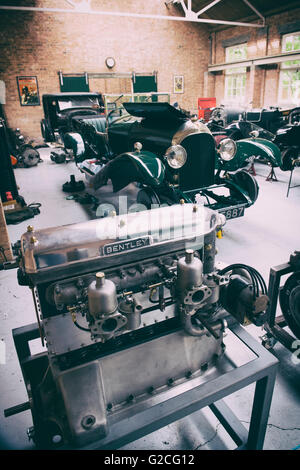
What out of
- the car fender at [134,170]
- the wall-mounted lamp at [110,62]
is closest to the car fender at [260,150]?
the car fender at [134,170]

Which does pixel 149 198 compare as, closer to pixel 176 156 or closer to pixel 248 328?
pixel 176 156

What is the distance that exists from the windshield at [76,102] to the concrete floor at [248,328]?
4227mm

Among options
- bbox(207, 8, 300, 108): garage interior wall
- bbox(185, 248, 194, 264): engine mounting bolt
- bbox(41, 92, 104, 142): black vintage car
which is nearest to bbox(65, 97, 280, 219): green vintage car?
bbox(185, 248, 194, 264): engine mounting bolt

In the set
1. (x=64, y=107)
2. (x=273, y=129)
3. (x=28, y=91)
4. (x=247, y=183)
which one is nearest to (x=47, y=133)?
(x=64, y=107)

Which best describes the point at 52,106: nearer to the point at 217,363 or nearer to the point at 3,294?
the point at 3,294

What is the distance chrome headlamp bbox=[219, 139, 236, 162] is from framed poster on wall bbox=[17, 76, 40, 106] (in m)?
11.1

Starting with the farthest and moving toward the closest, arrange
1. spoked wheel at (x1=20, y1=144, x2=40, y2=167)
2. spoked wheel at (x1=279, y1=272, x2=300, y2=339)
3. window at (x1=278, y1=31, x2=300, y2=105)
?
window at (x1=278, y1=31, x2=300, y2=105)
spoked wheel at (x1=20, y1=144, x2=40, y2=167)
spoked wheel at (x1=279, y1=272, x2=300, y2=339)

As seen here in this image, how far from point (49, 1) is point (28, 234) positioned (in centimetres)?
1387

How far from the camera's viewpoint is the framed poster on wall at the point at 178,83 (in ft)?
47.6

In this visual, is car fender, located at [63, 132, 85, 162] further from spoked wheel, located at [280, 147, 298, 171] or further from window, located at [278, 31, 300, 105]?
window, located at [278, 31, 300, 105]

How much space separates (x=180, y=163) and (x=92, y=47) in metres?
11.7

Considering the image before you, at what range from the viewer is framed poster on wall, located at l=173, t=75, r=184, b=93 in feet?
47.6

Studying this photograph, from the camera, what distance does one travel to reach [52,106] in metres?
9.91

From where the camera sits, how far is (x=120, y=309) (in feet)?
4.14
